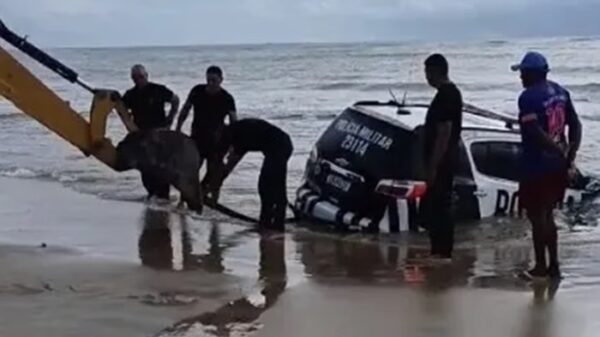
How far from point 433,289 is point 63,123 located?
4.32 metres

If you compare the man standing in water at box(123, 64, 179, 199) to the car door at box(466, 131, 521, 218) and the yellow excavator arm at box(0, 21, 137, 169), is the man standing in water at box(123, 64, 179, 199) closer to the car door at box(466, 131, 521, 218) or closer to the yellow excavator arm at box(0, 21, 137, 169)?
the yellow excavator arm at box(0, 21, 137, 169)

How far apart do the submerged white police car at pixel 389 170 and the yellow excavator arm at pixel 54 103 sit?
7.07ft

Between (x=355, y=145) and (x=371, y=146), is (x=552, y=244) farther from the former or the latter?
(x=355, y=145)

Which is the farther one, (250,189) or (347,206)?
(250,189)

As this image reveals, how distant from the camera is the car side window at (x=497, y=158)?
12.2m

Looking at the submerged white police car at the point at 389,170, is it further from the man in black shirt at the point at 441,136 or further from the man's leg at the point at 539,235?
the man's leg at the point at 539,235

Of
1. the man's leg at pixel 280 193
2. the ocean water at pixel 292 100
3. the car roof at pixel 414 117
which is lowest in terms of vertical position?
the ocean water at pixel 292 100

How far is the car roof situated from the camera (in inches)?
466

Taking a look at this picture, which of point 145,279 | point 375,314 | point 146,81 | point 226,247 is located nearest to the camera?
point 375,314

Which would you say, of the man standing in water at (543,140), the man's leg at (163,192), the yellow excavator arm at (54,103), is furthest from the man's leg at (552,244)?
the man's leg at (163,192)

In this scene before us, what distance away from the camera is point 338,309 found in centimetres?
841

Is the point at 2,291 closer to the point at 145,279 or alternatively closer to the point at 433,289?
the point at 145,279

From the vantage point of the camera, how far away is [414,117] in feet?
39.3

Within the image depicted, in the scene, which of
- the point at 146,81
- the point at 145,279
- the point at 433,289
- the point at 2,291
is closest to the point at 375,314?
the point at 433,289
